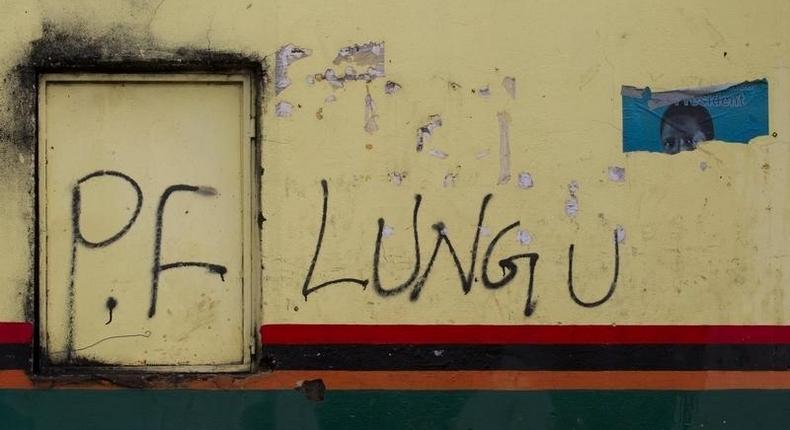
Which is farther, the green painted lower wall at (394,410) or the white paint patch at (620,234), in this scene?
the white paint patch at (620,234)

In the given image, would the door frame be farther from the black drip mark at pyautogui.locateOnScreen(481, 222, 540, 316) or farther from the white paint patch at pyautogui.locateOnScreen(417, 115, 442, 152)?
the black drip mark at pyautogui.locateOnScreen(481, 222, 540, 316)

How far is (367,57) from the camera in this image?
483cm

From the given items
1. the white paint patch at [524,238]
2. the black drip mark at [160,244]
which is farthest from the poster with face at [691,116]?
the black drip mark at [160,244]

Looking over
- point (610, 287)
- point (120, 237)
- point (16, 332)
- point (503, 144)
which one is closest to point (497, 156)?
point (503, 144)

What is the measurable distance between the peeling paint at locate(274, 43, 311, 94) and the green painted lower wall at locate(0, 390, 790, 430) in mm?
1433

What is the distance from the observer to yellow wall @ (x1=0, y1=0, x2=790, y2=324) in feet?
15.8

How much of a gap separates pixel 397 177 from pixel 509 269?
0.68 metres

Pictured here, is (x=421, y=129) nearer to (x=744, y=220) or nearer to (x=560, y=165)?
(x=560, y=165)

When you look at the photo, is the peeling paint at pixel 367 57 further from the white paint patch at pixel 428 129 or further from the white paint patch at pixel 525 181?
the white paint patch at pixel 525 181

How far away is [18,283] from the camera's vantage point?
4.77 meters

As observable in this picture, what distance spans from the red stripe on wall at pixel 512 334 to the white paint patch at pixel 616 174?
27.3 inches

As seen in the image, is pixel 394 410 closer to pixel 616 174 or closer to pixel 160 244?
pixel 160 244

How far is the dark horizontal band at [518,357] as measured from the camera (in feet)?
15.8

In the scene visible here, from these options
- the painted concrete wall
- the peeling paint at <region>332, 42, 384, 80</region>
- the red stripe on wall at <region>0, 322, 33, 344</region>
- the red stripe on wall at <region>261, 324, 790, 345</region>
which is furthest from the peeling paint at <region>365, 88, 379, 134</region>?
the red stripe on wall at <region>0, 322, 33, 344</region>
